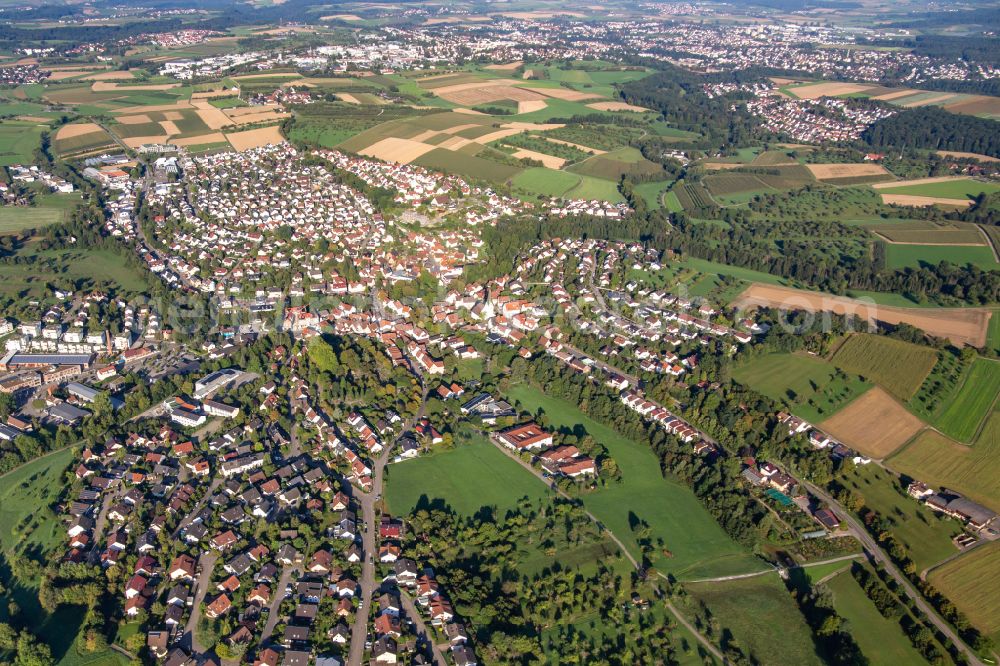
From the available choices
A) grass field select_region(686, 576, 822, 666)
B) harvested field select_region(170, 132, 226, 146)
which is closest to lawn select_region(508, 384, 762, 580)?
grass field select_region(686, 576, 822, 666)

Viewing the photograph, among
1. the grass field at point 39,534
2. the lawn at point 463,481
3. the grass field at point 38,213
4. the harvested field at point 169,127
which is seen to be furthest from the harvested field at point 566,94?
the grass field at point 39,534

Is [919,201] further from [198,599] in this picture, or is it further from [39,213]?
[39,213]

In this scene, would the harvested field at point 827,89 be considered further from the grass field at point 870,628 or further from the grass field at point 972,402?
the grass field at point 870,628

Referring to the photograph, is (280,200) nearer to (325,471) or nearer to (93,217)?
(93,217)

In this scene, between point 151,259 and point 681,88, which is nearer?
point 151,259

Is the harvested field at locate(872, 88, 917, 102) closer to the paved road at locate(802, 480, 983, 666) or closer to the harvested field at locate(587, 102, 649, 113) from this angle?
the harvested field at locate(587, 102, 649, 113)

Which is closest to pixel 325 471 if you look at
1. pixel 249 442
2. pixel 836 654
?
pixel 249 442

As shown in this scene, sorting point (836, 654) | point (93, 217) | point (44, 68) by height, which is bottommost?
point (836, 654)
